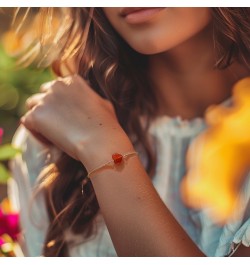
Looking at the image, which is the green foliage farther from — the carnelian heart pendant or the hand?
the carnelian heart pendant

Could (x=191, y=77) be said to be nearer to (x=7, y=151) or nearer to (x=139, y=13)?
(x=139, y=13)

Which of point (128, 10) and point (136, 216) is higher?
point (128, 10)

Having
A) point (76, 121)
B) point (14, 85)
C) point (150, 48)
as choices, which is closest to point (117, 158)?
point (76, 121)

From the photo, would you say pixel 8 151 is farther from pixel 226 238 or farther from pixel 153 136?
pixel 226 238

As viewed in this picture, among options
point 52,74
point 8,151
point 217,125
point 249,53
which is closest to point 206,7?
point 249,53

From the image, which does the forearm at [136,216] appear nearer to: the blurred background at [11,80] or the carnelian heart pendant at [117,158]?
the carnelian heart pendant at [117,158]
